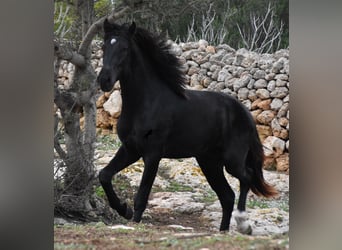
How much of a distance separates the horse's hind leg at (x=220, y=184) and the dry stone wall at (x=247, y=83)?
44cm

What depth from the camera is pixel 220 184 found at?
20.4 feet

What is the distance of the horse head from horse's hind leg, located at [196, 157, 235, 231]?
112 cm

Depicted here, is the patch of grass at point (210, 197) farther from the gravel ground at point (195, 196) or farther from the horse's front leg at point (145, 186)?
the horse's front leg at point (145, 186)

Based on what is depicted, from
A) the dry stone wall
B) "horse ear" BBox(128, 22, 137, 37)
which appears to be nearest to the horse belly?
the dry stone wall

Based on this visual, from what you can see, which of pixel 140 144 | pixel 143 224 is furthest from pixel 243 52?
pixel 143 224

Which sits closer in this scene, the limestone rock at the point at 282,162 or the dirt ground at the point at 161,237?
the dirt ground at the point at 161,237

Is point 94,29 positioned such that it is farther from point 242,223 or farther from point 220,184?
point 242,223

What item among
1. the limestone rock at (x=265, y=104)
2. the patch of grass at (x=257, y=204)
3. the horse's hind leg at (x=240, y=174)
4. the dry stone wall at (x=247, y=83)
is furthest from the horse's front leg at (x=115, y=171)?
the limestone rock at (x=265, y=104)

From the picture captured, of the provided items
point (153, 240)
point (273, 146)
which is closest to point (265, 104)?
point (273, 146)

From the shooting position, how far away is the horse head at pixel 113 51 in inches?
239

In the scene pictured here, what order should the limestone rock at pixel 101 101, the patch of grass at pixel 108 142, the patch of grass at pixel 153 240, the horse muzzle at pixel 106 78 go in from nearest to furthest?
the patch of grass at pixel 153 240, the horse muzzle at pixel 106 78, the patch of grass at pixel 108 142, the limestone rock at pixel 101 101

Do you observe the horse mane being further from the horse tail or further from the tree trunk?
the horse tail
